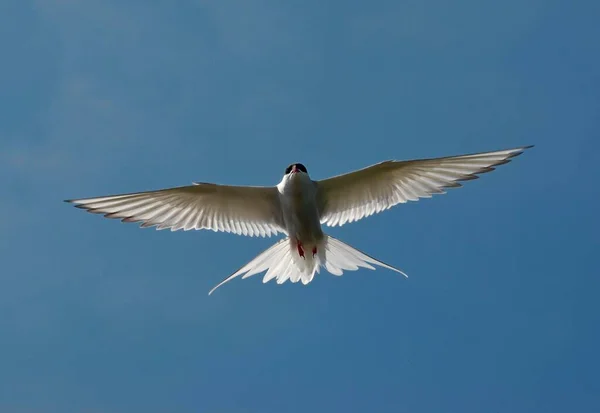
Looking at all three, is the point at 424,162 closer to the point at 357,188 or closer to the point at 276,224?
the point at 357,188

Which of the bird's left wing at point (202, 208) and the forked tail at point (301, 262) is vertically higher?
the bird's left wing at point (202, 208)

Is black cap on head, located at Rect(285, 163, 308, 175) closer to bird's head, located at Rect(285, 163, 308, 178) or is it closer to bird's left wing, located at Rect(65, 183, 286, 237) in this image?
bird's head, located at Rect(285, 163, 308, 178)

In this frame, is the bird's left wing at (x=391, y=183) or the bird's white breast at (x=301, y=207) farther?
the bird's white breast at (x=301, y=207)

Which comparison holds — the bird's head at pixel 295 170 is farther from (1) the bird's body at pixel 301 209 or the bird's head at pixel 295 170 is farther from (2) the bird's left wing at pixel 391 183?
(2) the bird's left wing at pixel 391 183

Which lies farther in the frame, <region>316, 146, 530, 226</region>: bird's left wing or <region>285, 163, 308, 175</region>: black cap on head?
<region>285, 163, 308, 175</region>: black cap on head

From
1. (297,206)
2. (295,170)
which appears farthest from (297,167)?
(297,206)

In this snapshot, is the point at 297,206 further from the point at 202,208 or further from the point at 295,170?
the point at 202,208

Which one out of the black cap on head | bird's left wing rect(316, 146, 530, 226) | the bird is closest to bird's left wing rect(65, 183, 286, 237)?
the bird

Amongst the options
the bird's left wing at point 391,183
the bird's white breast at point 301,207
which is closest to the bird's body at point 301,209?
the bird's white breast at point 301,207
